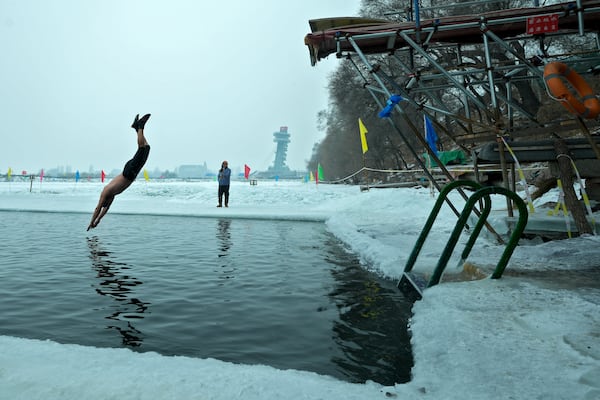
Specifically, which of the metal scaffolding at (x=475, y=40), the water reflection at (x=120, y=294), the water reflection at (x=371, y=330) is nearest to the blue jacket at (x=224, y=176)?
the water reflection at (x=120, y=294)

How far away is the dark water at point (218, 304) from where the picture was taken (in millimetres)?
2949

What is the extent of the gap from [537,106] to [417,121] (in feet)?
44.9

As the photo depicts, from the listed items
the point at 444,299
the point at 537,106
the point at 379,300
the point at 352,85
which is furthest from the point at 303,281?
the point at 352,85

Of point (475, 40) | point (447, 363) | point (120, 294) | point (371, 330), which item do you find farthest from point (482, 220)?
point (120, 294)

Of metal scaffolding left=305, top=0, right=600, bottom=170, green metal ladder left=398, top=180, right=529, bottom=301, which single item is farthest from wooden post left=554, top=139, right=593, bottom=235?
green metal ladder left=398, top=180, right=529, bottom=301

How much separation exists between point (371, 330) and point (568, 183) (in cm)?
431

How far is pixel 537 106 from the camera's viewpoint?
716 inches

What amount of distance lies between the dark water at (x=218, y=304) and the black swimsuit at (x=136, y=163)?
1.43 m

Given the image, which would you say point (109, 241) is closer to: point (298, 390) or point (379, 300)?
point (379, 300)

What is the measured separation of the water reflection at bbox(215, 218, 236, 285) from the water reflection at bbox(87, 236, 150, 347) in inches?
44.6

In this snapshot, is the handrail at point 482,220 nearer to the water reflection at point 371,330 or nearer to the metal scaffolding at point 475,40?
the water reflection at point 371,330

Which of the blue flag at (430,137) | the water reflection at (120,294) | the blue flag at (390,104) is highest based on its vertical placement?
the blue flag at (430,137)

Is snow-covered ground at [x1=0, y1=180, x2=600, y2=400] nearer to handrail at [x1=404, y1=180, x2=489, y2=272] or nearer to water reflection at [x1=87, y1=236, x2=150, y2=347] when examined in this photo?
water reflection at [x1=87, y1=236, x2=150, y2=347]

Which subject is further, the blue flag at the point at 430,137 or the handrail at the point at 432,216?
the blue flag at the point at 430,137
